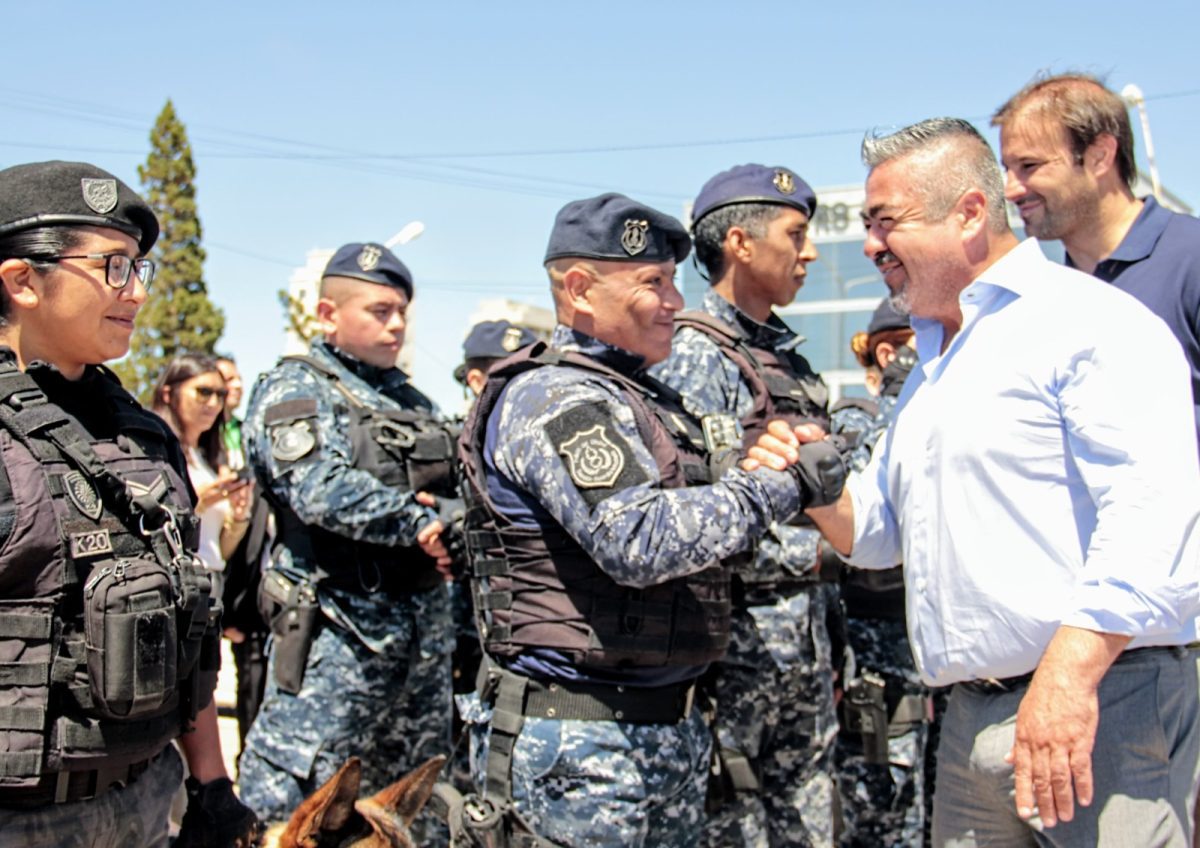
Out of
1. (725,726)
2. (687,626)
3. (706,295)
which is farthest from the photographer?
(706,295)

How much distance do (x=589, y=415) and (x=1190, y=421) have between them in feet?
4.40

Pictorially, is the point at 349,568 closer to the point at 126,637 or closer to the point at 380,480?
the point at 380,480

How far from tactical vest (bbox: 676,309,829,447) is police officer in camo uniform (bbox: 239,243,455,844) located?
1293 millimetres

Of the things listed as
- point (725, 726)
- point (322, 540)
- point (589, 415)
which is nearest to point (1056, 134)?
point (589, 415)

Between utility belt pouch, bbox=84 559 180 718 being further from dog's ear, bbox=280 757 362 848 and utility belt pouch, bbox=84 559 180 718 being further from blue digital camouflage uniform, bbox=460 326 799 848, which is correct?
blue digital camouflage uniform, bbox=460 326 799 848

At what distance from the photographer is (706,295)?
453 cm

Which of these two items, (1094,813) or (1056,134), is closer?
(1094,813)

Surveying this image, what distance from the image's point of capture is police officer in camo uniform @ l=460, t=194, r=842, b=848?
106 inches

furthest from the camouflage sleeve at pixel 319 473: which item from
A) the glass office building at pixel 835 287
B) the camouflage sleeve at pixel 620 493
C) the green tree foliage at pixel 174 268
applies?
the glass office building at pixel 835 287

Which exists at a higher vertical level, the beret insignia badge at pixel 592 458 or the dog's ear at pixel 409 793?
the beret insignia badge at pixel 592 458

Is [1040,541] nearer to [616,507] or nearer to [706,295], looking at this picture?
[616,507]

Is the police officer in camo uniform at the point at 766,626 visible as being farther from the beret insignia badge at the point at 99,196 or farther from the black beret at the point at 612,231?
the beret insignia badge at the point at 99,196

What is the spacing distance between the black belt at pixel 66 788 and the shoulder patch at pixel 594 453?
3.86 ft

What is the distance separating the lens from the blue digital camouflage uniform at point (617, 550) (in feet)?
8.68
